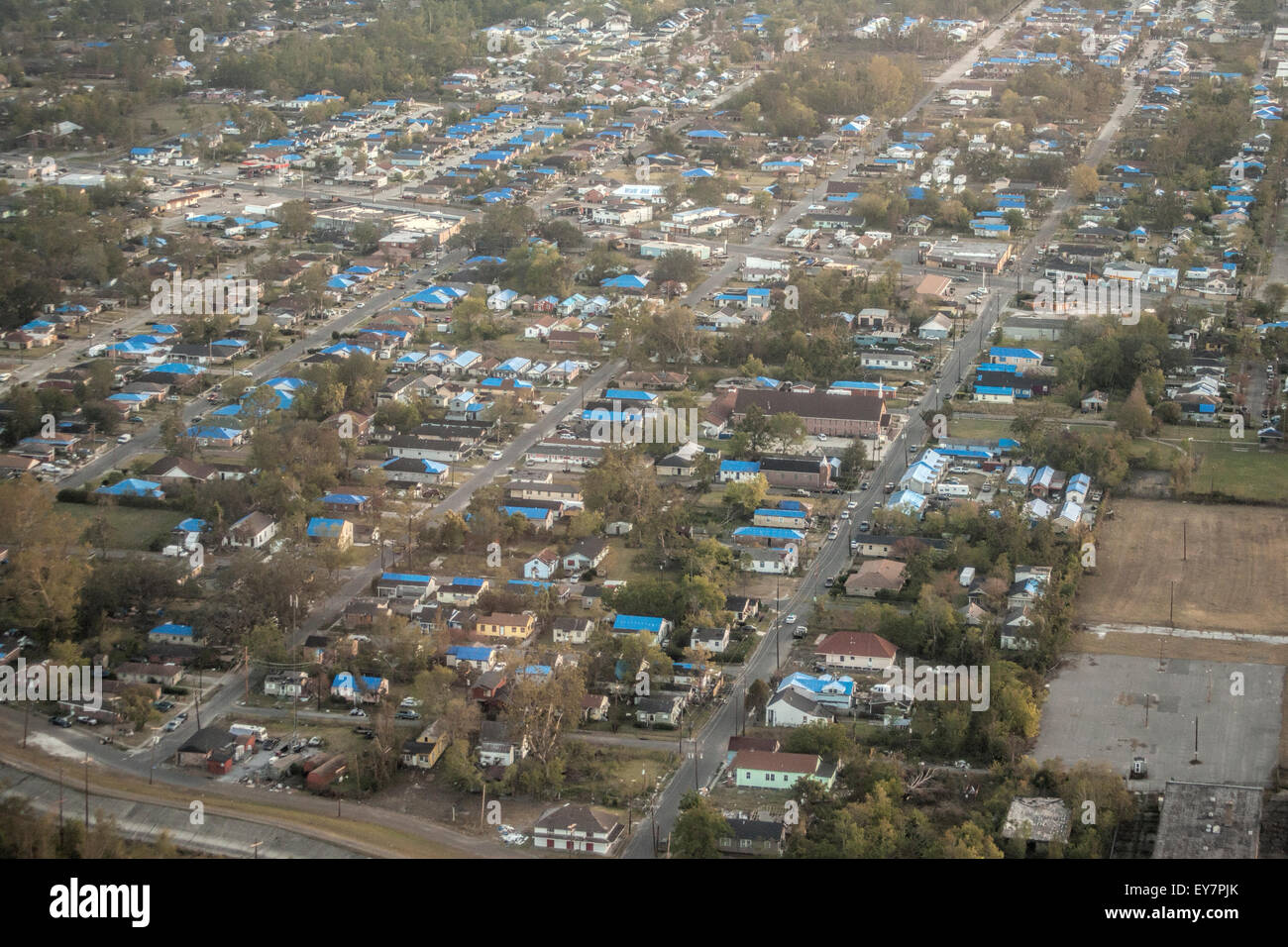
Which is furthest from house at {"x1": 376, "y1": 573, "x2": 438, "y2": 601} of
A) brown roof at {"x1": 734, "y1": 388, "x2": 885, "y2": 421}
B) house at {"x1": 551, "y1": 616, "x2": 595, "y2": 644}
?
brown roof at {"x1": 734, "y1": 388, "x2": 885, "y2": 421}

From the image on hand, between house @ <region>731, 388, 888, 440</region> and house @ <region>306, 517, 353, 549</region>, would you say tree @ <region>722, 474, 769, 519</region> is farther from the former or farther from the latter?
house @ <region>306, 517, 353, 549</region>

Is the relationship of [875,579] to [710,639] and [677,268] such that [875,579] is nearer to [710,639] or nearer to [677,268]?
[710,639]

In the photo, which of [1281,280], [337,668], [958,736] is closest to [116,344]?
[337,668]

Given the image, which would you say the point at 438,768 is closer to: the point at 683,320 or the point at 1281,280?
the point at 683,320

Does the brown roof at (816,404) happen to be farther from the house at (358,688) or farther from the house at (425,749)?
the house at (425,749)

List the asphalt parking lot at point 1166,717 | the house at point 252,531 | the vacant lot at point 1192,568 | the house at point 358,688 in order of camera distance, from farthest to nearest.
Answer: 1. the house at point 252,531
2. the vacant lot at point 1192,568
3. the house at point 358,688
4. the asphalt parking lot at point 1166,717

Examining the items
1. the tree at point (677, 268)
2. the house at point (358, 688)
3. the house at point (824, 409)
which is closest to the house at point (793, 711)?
the house at point (358, 688)

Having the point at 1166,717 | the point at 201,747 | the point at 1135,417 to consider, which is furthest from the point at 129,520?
the point at 1135,417
